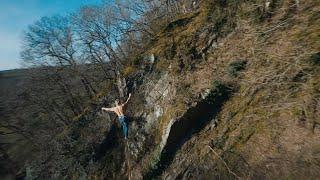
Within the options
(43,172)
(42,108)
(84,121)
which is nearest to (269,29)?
(84,121)

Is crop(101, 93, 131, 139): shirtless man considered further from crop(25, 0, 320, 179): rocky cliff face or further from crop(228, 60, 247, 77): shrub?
crop(228, 60, 247, 77): shrub

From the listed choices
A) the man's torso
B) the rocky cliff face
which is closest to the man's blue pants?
the rocky cliff face

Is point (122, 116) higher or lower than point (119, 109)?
lower

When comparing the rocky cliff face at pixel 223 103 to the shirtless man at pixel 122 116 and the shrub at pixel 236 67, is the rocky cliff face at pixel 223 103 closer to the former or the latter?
the shrub at pixel 236 67

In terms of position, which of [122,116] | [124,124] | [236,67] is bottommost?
[124,124]

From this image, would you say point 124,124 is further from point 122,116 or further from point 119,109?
point 119,109

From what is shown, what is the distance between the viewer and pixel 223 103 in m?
13.1

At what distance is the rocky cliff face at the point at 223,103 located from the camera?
35.2 feet

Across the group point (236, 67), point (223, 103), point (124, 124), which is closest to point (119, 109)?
point (124, 124)

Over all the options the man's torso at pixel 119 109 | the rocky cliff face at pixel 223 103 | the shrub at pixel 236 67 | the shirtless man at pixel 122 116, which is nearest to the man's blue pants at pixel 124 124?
the shirtless man at pixel 122 116

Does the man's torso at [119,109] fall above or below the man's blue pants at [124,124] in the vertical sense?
above

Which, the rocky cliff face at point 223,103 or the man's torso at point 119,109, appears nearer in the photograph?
the rocky cliff face at point 223,103

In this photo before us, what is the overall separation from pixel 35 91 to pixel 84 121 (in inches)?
585

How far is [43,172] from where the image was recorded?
1827cm
